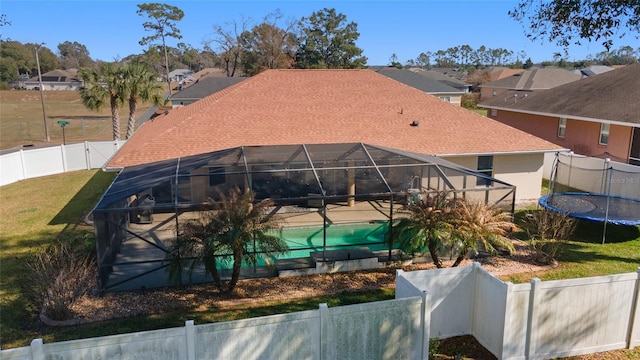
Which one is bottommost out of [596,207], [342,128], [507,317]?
[596,207]

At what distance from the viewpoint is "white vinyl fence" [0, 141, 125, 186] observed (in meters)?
25.4

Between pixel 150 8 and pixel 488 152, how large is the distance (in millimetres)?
65398

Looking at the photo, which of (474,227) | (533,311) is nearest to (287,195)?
(474,227)

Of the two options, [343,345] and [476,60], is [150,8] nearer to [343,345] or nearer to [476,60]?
[343,345]

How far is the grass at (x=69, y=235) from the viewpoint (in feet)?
32.7

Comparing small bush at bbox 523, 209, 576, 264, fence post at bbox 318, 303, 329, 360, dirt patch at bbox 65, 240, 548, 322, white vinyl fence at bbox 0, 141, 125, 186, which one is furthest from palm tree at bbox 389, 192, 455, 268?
white vinyl fence at bbox 0, 141, 125, 186

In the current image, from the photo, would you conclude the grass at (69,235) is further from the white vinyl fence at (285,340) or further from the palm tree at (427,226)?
the white vinyl fence at (285,340)

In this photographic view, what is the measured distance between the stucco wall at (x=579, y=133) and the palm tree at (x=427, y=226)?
1658cm

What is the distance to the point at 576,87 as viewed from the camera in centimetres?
2989

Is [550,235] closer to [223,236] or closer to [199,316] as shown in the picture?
[223,236]

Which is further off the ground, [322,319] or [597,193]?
[322,319]

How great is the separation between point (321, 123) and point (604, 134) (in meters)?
15.8

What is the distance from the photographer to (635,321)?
8695mm

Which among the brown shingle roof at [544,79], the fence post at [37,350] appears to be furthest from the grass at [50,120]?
the brown shingle roof at [544,79]
